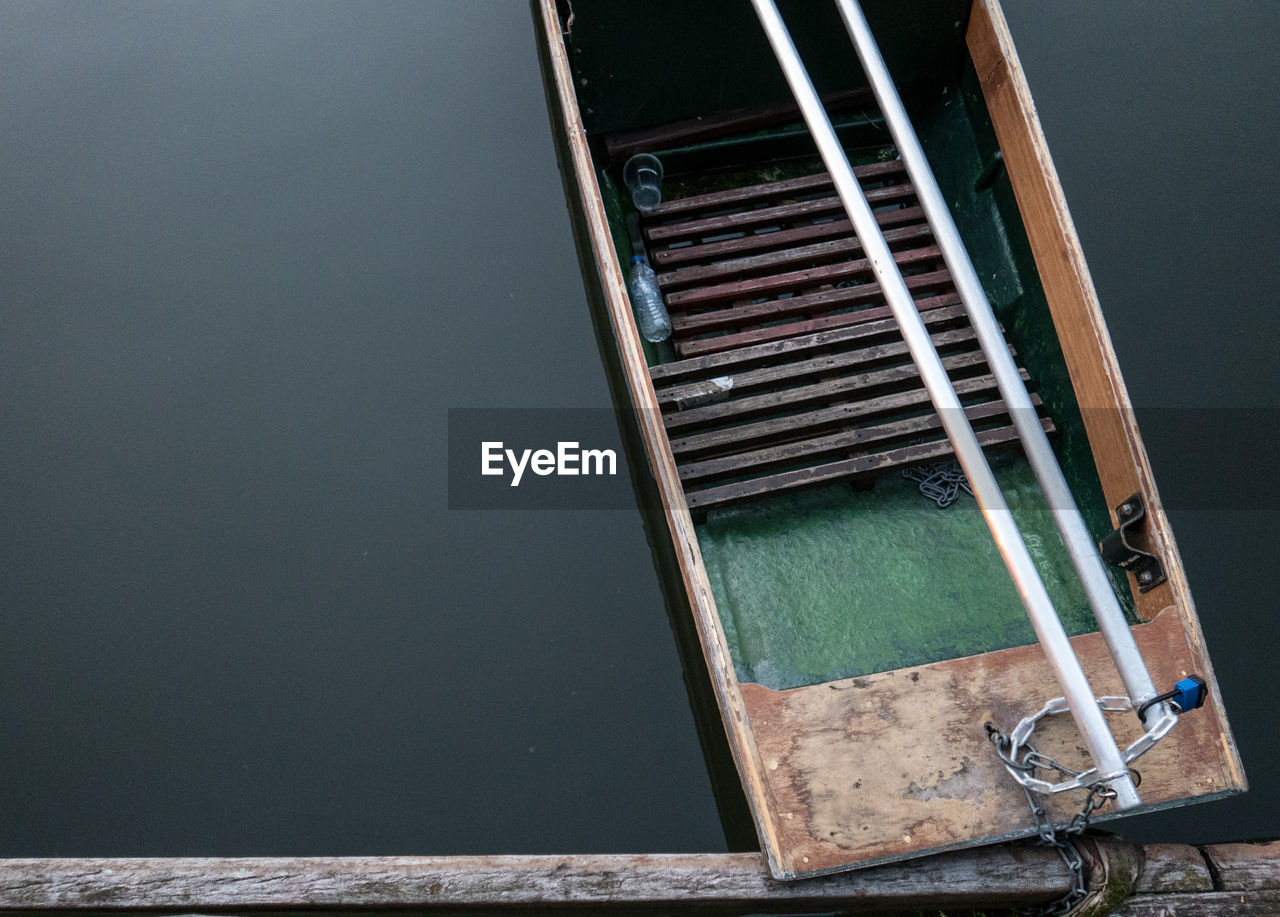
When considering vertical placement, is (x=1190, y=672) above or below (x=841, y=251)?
below

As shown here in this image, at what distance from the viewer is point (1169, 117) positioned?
4.00 m

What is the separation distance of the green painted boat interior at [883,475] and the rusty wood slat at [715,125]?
37 mm

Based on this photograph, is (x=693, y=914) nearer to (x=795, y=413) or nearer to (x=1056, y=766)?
(x=1056, y=766)

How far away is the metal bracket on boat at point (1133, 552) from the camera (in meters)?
2.50

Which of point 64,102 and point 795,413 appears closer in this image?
point 795,413

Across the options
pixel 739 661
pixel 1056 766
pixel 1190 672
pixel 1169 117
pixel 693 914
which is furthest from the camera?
pixel 1169 117

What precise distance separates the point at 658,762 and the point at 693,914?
564 millimetres

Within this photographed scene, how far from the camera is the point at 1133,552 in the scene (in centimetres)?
254

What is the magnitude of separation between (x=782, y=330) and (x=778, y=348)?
0.36 feet

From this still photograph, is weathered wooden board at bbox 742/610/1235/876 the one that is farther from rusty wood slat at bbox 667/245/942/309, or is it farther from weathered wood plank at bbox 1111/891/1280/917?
rusty wood slat at bbox 667/245/942/309

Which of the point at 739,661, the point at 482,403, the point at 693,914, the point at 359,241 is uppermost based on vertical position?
the point at 359,241

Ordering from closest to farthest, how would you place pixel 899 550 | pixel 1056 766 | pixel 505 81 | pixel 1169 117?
pixel 1056 766 → pixel 899 550 → pixel 1169 117 → pixel 505 81

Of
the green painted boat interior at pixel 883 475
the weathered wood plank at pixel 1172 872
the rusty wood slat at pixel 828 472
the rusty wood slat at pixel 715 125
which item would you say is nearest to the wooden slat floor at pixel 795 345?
the rusty wood slat at pixel 828 472

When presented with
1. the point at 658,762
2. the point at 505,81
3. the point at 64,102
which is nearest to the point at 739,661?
the point at 658,762
